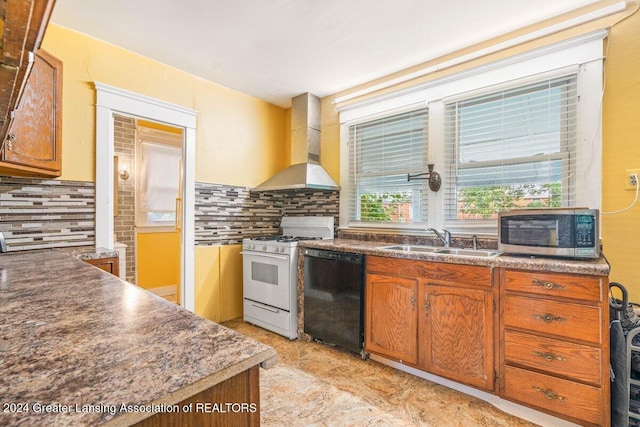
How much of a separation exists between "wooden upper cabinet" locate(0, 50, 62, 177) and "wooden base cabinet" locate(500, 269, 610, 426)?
113 inches

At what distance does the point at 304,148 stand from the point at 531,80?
2073 millimetres

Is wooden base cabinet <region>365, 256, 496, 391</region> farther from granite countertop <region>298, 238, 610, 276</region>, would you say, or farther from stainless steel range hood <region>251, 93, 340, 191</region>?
stainless steel range hood <region>251, 93, 340, 191</region>

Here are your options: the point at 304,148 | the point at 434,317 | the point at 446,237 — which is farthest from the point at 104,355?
the point at 304,148

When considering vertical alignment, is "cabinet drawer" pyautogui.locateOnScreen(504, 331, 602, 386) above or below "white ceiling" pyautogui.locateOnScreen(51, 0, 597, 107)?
below

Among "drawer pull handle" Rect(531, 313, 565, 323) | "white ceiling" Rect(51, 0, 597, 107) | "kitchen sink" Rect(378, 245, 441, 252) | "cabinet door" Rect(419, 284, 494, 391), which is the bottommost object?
"cabinet door" Rect(419, 284, 494, 391)

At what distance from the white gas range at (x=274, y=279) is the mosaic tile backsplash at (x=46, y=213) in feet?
4.46

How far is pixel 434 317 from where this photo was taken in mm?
2027

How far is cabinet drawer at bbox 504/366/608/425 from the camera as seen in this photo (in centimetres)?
152

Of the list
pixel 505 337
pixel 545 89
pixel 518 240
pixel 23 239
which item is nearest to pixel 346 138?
pixel 545 89

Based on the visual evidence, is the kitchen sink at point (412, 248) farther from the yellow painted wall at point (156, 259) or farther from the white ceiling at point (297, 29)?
the yellow painted wall at point (156, 259)

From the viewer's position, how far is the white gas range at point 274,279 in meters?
2.82

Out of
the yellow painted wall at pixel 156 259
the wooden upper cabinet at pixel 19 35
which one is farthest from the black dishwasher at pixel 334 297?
the yellow painted wall at pixel 156 259

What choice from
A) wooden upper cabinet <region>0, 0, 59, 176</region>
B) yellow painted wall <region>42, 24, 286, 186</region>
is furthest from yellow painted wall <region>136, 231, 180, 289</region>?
wooden upper cabinet <region>0, 0, 59, 176</region>

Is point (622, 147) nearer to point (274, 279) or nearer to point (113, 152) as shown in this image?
point (274, 279)
